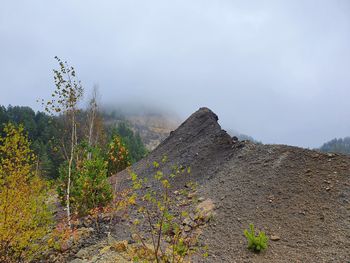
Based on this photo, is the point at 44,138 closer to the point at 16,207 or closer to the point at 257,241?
the point at 16,207

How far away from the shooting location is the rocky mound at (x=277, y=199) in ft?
34.0

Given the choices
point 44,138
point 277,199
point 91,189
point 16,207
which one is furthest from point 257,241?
point 44,138

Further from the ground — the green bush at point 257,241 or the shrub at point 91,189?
the shrub at point 91,189

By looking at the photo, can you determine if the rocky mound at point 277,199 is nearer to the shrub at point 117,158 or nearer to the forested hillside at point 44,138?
the shrub at point 117,158

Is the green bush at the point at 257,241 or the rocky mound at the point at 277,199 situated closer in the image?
the green bush at the point at 257,241

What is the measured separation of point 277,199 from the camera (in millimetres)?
12828

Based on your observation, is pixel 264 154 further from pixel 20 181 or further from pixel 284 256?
pixel 20 181

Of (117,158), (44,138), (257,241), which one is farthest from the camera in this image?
(44,138)

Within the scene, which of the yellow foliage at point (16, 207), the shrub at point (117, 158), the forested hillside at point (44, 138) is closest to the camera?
the yellow foliage at point (16, 207)

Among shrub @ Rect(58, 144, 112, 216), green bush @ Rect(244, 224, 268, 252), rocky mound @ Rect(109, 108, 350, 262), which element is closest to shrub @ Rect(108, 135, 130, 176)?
rocky mound @ Rect(109, 108, 350, 262)

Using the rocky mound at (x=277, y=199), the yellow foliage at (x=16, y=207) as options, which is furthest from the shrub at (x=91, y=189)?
the rocky mound at (x=277, y=199)

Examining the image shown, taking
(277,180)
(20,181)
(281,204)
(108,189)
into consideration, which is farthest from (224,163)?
(20,181)

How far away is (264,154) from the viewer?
624 inches

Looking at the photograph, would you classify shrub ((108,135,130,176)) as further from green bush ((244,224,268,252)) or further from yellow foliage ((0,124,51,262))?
green bush ((244,224,268,252))
